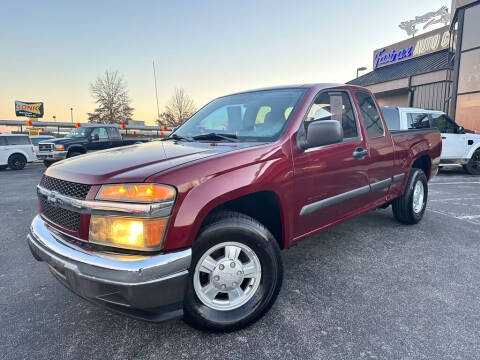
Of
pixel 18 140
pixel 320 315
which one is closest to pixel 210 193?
pixel 320 315

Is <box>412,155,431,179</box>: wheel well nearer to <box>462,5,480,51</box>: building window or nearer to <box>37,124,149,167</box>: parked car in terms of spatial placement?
<box>37,124,149,167</box>: parked car

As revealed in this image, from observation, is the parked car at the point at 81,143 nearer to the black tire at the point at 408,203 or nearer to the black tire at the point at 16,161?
the black tire at the point at 16,161

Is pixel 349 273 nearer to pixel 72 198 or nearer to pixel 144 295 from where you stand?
pixel 144 295

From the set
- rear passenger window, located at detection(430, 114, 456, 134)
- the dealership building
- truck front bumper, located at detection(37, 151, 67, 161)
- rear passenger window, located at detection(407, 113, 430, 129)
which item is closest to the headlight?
rear passenger window, located at detection(407, 113, 430, 129)

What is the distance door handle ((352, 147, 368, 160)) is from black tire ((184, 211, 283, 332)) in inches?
56.4

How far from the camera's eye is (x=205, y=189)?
1.92 m

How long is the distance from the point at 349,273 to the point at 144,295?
2076 mm

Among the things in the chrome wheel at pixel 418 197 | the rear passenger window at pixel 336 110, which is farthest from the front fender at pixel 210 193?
the chrome wheel at pixel 418 197

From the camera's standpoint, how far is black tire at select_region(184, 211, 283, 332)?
6.45ft

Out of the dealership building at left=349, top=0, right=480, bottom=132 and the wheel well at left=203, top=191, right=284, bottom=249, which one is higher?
the dealership building at left=349, top=0, right=480, bottom=132

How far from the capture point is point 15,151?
1388 cm

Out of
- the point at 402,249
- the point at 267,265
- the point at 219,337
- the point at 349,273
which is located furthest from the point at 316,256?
the point at 219,337

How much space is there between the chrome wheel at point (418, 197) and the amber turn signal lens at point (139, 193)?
12.6 ft

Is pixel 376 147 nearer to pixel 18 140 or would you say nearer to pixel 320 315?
pixel 320 315
